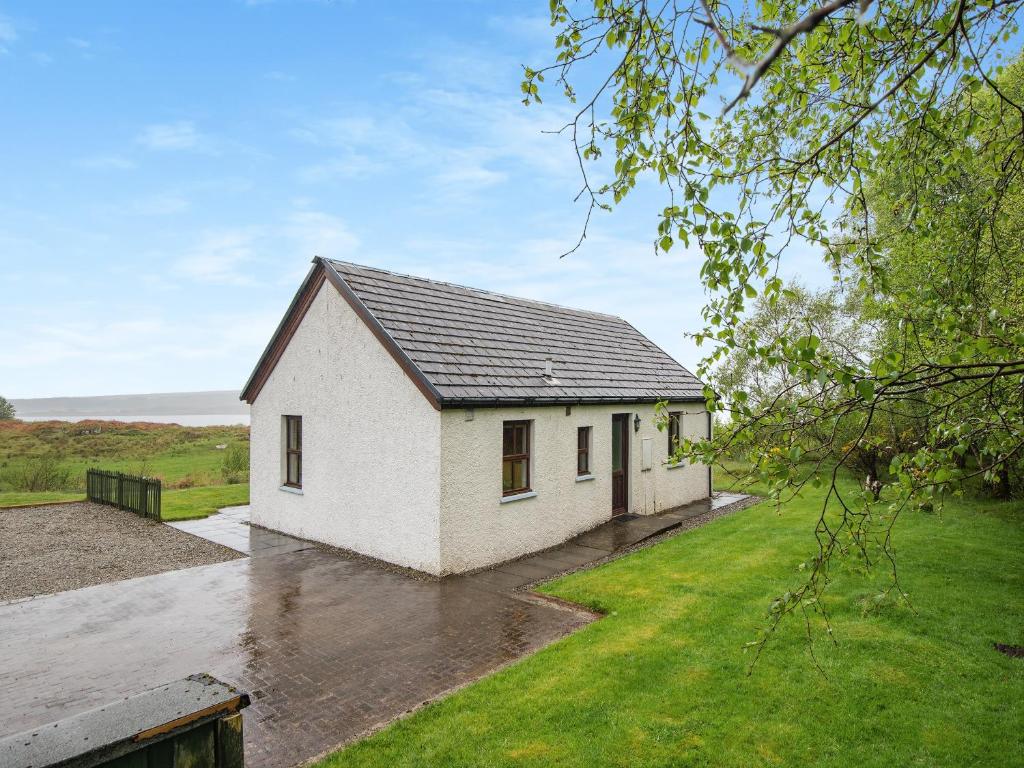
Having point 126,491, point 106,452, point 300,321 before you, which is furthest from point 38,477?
point 300,321

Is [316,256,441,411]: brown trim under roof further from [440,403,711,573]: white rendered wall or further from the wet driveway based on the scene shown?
the wet driveway

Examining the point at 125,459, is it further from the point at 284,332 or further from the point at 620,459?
the point at 620,459

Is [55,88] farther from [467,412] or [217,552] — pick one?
[467,412]

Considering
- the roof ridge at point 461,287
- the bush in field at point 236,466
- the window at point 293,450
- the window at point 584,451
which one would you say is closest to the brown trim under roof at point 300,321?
the roof ridge at point 461,287

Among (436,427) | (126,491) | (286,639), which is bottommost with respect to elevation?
(286,639)

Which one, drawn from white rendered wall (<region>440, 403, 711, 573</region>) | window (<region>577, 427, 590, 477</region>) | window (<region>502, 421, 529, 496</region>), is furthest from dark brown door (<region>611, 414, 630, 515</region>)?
window (<region>502, 421, 529, 496</region>)

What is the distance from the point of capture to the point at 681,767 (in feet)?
15.1

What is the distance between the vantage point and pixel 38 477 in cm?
2150

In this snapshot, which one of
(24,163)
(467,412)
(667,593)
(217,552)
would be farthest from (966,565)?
(24,163)

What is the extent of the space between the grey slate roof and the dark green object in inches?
293

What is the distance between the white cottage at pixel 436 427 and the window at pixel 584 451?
38 mm

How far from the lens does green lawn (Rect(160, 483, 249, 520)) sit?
51.1 ft

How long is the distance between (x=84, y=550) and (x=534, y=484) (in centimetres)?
979

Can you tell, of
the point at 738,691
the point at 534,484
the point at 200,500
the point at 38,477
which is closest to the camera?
the point at 738,691
